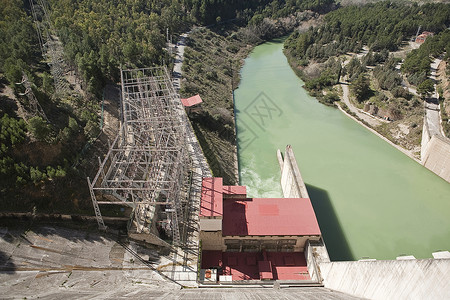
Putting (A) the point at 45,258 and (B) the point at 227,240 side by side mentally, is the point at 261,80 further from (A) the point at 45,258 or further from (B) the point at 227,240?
(A) the point at 45,258

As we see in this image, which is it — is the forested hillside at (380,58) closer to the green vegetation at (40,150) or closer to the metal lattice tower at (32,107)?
the green vegetation at (40,150)

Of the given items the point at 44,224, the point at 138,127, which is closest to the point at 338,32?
the point at 138,127

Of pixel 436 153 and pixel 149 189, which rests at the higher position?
pixel 149 189

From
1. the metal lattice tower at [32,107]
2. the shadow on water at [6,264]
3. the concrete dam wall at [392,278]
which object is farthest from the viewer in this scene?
the metal lattice tower at [32,107]

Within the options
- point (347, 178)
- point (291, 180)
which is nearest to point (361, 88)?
point (347, 178)

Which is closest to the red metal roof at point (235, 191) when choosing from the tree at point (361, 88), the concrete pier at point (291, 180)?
the concrete pier at point (291, 180)

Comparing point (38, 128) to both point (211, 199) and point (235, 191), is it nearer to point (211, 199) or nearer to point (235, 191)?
point (211, 199)

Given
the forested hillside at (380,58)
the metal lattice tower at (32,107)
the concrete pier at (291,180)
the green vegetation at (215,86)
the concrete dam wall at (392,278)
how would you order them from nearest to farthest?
the concrete dam wall at (392,278) → the metal lattice tower at (32,107) → the concrete pier at (291,180) → the green vegetation at (215,86) → the forested hillside at (380,58)

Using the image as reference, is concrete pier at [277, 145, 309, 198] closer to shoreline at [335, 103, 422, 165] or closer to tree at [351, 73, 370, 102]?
shoreline at [335, 103, 422, 165]
